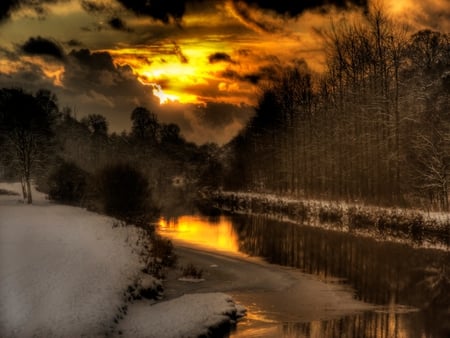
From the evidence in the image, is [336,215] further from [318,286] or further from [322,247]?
[318,286]

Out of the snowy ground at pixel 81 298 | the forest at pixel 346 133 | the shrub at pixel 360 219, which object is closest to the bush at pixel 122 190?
the forest at pixel 346 133

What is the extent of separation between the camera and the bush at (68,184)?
53.8 m

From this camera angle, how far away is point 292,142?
236 ft

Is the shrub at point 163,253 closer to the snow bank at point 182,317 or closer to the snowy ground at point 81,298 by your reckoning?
the snowy ground at point 81,298

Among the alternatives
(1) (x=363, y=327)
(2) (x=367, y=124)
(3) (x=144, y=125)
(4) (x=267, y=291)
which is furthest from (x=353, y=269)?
(3) (x=144, y=125)

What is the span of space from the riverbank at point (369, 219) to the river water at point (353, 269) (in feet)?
5.13

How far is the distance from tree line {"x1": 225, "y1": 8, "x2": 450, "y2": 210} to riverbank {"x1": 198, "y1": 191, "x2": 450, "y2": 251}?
4.48 meters

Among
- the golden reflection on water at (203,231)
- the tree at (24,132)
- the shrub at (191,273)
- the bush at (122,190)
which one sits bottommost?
the shrub at (191,273)

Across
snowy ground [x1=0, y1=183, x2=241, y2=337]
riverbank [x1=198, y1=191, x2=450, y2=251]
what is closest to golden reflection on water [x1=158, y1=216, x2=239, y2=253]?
riverbank [x1=198, y1=191, x2=450, y2=251]

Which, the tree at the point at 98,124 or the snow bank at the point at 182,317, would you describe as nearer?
the snow bank at the point at 182,317

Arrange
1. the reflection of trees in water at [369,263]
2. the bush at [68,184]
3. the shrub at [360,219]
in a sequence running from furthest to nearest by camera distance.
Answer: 1. the bush at [68,184]
2. the shrub at [360,219]
3. the reflection of trees in water at [369,263]

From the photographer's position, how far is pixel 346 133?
5797cm

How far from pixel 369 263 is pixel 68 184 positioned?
3540 cm

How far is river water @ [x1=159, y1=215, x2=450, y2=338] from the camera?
16.5m
